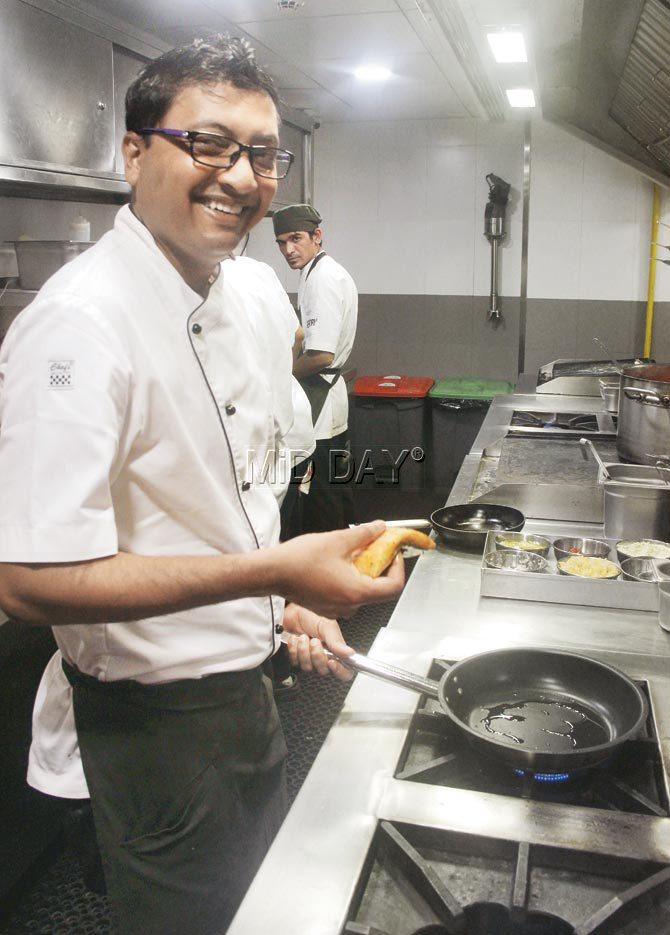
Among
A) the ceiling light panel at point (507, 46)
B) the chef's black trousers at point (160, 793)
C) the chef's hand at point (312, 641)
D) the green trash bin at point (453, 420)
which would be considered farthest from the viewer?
the green trash bin at point (453, 420)

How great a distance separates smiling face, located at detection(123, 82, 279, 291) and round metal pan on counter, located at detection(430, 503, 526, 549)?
42.4 inches

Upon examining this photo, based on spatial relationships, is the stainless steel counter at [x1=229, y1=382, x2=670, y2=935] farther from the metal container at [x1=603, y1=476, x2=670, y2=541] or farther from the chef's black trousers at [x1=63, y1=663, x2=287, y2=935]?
the metal container at [x1=603, y1=476, x2=670, y2=541]

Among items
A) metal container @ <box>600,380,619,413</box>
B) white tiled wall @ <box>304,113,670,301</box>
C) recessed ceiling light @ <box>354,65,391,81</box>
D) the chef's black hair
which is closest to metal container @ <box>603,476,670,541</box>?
the chef's black hair

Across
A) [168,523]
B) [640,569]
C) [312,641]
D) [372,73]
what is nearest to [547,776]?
[312,641]

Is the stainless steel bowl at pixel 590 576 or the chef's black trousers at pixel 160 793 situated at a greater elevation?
the stainless steel bowl at pixel 590 576

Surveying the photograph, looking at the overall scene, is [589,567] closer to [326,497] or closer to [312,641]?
[312,641]

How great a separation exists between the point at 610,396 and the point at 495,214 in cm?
242

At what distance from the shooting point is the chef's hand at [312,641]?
1453mm

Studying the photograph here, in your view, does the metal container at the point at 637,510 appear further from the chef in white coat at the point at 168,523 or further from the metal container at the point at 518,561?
the chef in white coat at the point at 168,523

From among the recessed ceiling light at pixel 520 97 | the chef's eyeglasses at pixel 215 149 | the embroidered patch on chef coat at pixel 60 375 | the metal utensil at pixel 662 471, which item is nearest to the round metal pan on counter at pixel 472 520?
the metal utensil at pixel 662 471

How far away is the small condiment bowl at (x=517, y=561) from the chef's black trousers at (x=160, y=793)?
73cm

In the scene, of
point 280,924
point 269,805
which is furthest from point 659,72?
point 280,924

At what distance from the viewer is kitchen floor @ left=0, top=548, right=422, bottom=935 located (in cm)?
221

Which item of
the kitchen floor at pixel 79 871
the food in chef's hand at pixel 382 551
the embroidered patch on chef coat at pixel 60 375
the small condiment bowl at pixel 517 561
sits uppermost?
the embroidered patch on chef coat at pixel 60 375
